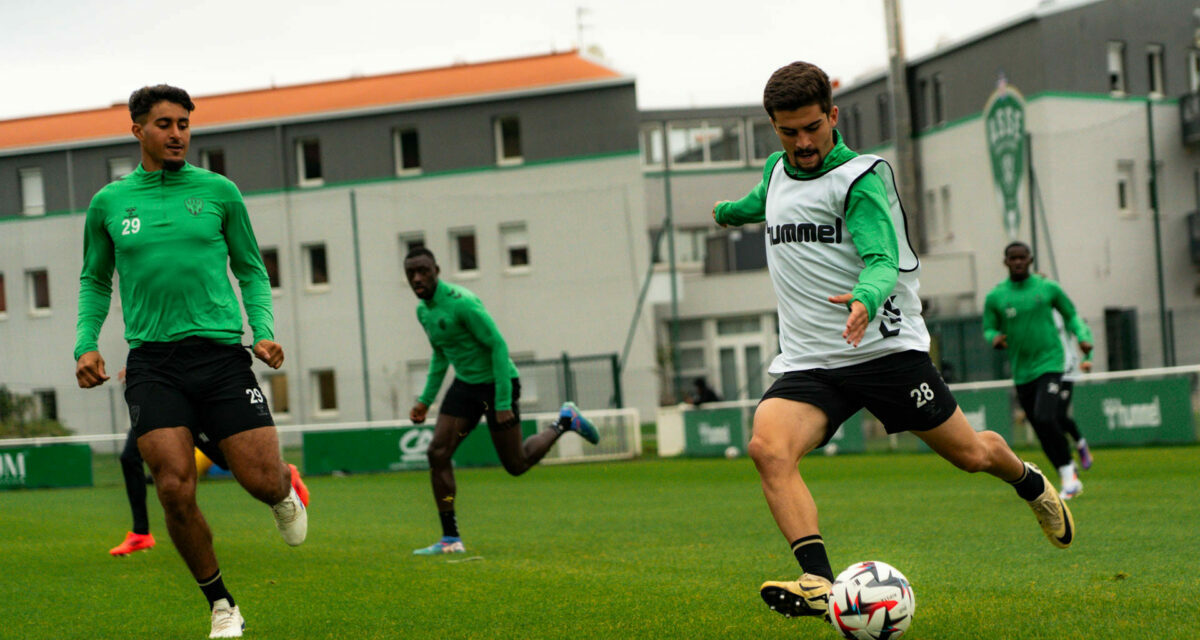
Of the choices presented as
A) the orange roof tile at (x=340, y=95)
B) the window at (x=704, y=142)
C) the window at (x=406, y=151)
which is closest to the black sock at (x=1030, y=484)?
the orange roof tile at (x=340, y=95)

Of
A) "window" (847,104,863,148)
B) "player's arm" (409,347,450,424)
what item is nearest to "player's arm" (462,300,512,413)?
"player's arm" (409,347,450,424)

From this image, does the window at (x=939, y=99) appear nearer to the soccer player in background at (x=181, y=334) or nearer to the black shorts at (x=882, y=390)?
the black shorts at (x=882, y=390)

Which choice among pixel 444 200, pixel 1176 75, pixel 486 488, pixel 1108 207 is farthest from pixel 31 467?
pixel 1176 75

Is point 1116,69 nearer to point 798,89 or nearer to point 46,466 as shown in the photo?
point 46,466

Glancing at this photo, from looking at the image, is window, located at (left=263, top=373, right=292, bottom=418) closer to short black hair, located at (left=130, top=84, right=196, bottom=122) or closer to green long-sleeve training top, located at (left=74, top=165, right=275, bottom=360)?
green long-sleeve training top, located at (left=74, top=165, right=275, bottom=360)

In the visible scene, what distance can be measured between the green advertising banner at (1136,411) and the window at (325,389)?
15519 millimetres

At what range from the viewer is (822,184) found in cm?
523

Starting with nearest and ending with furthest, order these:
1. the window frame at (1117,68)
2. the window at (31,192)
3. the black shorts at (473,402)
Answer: the black shorts at (473,402), the window at (31,192), the window frame at (1117,68)

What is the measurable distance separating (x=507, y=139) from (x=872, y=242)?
3518cm

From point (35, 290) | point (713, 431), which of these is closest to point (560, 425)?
point (713, 431)

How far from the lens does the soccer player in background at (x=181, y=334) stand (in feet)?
18.7

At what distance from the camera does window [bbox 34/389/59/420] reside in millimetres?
26094

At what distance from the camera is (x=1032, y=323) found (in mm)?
Answer: 11789

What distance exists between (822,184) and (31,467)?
67.8ft
